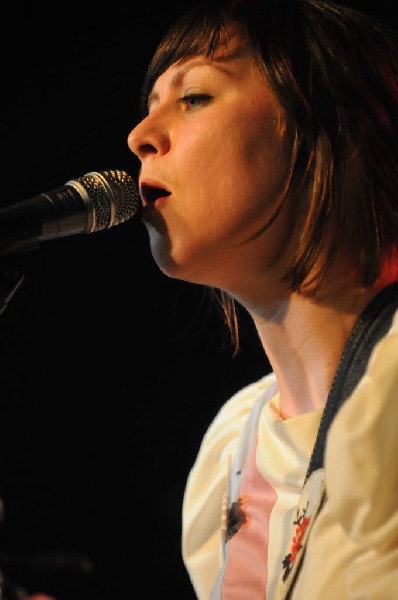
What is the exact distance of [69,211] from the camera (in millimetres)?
1139

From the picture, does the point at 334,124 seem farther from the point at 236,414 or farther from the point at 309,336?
the point at 236,414

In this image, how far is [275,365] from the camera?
1.40 metres

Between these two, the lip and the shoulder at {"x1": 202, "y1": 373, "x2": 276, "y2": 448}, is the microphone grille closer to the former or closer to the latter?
the lip

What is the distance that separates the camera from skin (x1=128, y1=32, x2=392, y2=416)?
4.21ft

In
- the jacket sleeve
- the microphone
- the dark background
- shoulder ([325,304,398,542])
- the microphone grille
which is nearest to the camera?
shoulder ([325,304,398,542])

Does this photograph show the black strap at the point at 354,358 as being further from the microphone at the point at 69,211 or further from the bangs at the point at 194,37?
the bangs at the point at 194,37

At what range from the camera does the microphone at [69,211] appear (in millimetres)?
1065

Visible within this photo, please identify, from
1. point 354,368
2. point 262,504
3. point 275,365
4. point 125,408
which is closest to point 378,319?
point 354,368

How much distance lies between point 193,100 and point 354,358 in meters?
0.53

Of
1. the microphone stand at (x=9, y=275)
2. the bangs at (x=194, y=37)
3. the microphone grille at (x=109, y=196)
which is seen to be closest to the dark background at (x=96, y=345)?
the bangs at (x=194, y=37)

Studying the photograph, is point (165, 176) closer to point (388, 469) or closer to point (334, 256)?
point (334, 256)

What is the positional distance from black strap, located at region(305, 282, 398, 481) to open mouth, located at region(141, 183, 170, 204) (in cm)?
41

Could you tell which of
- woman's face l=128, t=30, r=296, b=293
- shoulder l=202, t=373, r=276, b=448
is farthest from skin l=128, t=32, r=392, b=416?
shoulder l=202, t=373, r=276, b=448

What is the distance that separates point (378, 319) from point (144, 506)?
1173 millimetres
